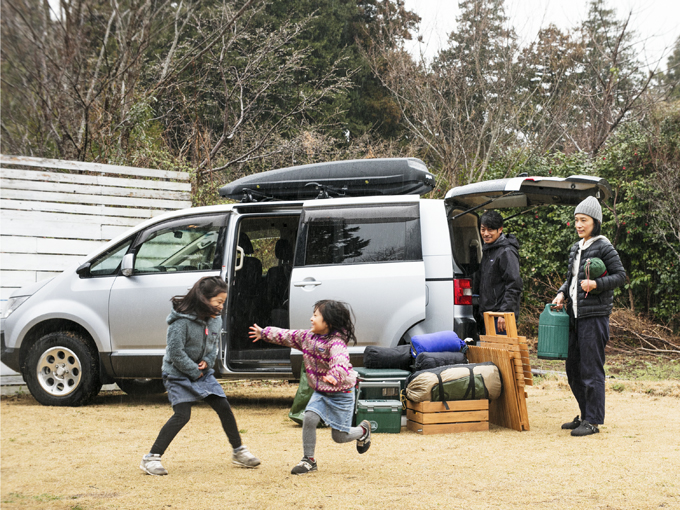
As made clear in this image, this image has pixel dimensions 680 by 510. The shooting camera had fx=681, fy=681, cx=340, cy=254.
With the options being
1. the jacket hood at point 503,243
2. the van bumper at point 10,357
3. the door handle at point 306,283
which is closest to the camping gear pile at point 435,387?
the door handle at point 306,283

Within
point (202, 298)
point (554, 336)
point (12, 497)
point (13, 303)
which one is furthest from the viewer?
point (13, 303)

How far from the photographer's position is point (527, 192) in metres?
Answer: 5.97

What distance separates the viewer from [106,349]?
656cm

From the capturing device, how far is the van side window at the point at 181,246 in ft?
21.9

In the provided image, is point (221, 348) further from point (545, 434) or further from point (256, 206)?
point (545, 434)

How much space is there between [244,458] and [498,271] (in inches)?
121

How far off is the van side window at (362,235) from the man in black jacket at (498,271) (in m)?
0.66

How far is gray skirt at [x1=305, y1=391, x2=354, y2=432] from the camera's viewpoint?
4.25m

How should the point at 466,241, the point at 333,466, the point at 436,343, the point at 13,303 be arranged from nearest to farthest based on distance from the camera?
the point at 333,466 < the point at 436,343 < the point at 13,303 < the point at 466,241

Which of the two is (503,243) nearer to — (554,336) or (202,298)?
(554,336)

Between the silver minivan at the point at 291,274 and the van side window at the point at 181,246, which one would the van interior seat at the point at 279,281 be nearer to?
the silver minivan at the point at 291,274

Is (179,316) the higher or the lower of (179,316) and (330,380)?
the higher

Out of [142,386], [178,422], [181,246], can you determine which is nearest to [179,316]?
[178,422]

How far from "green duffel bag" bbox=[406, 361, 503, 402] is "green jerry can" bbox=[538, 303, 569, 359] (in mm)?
462
